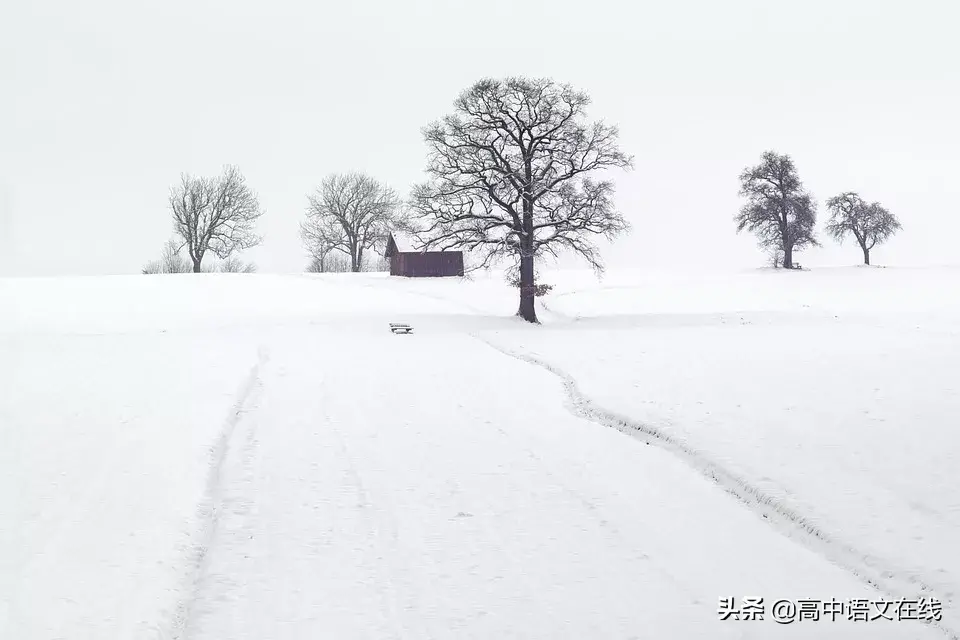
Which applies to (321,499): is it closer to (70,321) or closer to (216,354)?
(216,354)

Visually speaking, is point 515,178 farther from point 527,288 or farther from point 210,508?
point 210,508

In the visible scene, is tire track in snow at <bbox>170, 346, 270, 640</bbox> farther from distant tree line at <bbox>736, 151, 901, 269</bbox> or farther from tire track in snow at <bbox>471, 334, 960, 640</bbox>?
distant tree line at <bbox>736, 151, 901, 269</bbox>

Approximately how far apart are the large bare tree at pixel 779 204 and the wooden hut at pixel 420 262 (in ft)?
86.2

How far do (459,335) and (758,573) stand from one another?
20383mm

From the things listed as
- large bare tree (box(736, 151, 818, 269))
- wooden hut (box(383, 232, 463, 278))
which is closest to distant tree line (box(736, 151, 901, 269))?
large bare tree (box(736, 151, 818, 269))

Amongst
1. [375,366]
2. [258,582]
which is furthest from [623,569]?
[375,366]

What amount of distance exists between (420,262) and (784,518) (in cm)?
5827

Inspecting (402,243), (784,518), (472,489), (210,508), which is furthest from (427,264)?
(784,518)

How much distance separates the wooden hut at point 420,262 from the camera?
216 feet

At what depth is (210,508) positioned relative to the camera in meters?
9.09

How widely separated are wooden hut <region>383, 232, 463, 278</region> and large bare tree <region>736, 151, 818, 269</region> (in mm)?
26261

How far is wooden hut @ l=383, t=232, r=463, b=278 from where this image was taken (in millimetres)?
65688

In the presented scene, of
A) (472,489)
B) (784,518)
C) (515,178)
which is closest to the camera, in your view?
(784,518)

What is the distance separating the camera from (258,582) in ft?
23.2
